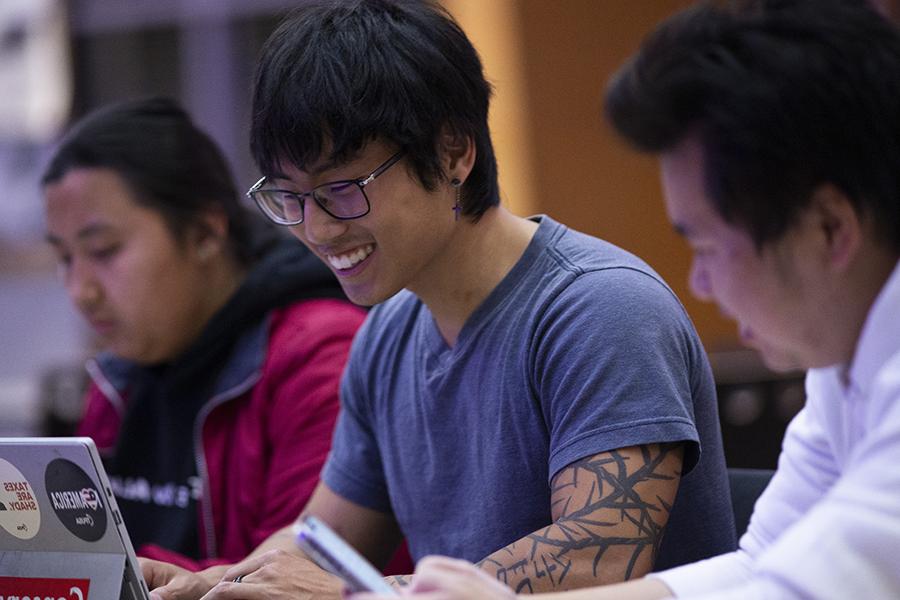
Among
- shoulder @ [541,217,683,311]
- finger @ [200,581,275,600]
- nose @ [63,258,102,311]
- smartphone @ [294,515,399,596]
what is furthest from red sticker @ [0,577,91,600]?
nose @ [63,258,102,311]

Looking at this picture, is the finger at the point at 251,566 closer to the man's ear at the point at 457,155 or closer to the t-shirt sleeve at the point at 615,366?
the t-shirt sleeve at the point at 615,366

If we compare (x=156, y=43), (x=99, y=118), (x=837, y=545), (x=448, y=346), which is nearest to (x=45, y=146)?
(x=156, y=43)

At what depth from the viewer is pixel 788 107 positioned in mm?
922

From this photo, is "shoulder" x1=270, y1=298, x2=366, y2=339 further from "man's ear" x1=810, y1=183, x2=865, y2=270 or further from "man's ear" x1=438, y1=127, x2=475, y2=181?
"man's ear" x1=810, y1=183, x2=865, y2=270

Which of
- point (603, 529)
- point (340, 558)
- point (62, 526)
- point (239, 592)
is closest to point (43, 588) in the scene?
point (62, 526)

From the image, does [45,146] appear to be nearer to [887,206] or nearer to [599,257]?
[599,257]

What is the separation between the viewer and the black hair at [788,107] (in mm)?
921

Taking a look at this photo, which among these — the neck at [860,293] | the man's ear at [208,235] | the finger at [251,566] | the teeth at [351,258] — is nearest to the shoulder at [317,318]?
the man's ear at [208,235]

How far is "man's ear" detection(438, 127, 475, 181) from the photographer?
1537 millimetres

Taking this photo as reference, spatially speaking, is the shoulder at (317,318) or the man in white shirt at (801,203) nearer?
the man in white shirt at (801,203)

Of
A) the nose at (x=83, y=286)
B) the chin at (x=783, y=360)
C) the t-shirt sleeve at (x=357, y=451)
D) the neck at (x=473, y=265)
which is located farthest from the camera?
the nose at (x=83, y=286)

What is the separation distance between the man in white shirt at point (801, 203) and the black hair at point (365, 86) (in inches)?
18.9

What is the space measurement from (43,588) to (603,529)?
0.63m

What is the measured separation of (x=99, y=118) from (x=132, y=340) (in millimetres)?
437
